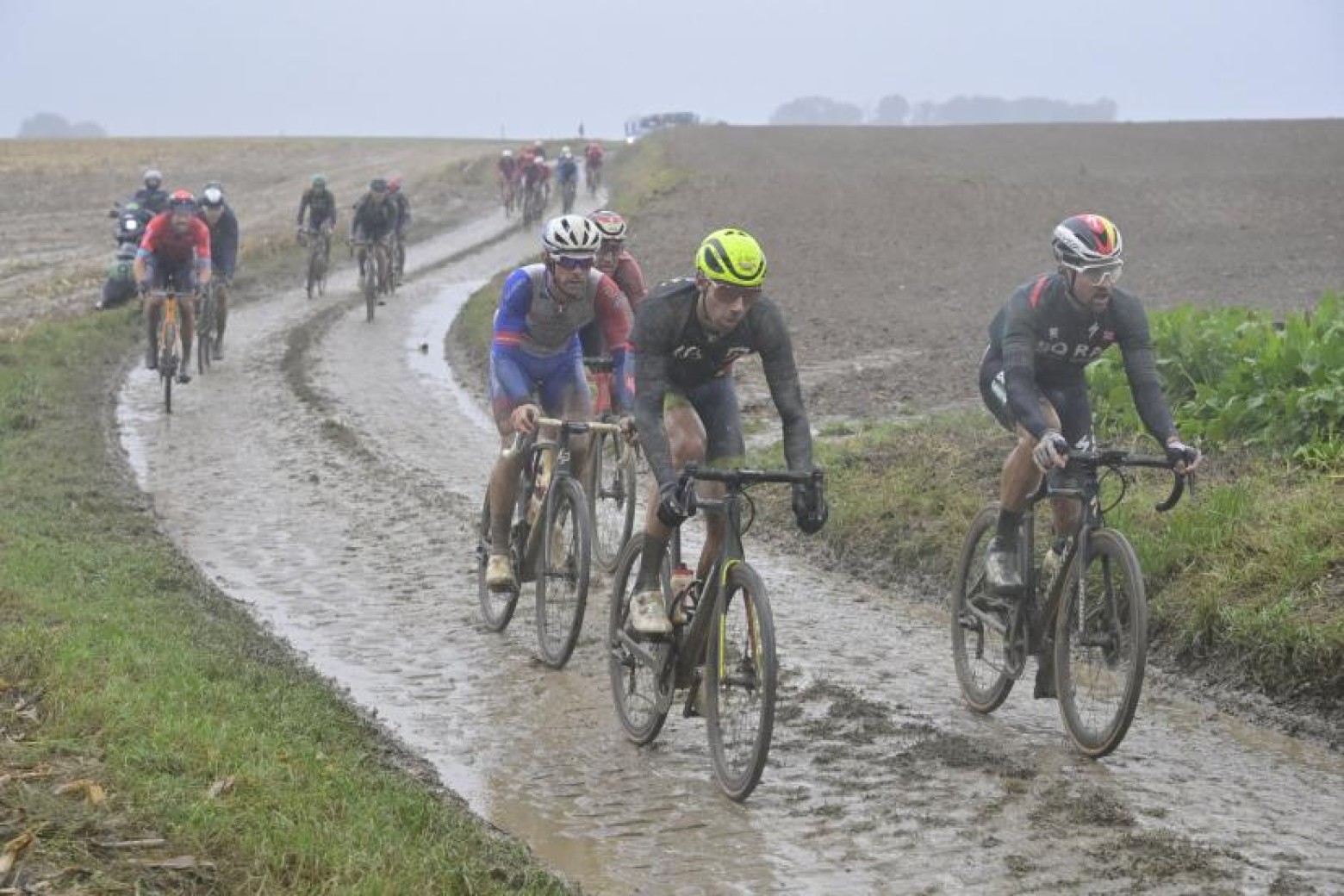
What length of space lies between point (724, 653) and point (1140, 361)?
230cm

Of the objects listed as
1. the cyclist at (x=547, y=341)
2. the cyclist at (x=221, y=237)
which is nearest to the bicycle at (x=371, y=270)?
Result: the cyclist at (x=221, y=237)

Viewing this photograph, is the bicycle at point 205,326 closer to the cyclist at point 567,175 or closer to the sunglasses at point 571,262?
the sunglasses at point 571,262

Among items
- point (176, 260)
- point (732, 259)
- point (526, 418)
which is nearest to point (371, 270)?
point (176, 260)

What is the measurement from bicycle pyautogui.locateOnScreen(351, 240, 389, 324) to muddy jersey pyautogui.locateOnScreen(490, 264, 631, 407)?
55.5 feet

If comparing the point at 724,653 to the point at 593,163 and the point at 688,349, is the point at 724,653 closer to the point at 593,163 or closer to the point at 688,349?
the point at 688,349

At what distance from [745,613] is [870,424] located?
9360 mm

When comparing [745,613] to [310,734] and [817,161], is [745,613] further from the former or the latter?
[817,161]

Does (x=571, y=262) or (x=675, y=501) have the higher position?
(x=571, y=262)

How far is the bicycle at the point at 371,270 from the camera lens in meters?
27.0

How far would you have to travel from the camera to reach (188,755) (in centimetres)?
661

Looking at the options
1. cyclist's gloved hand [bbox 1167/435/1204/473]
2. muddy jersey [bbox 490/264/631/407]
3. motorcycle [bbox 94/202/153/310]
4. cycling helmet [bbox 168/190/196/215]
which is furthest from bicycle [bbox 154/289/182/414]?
cyclist's gloved hand [bbox 1167/435/1204/473]

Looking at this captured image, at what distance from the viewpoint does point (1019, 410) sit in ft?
25.6

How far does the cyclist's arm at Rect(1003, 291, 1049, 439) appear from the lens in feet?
25.5

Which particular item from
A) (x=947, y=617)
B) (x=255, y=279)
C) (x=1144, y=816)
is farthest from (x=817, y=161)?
(x=1144, y=816)
